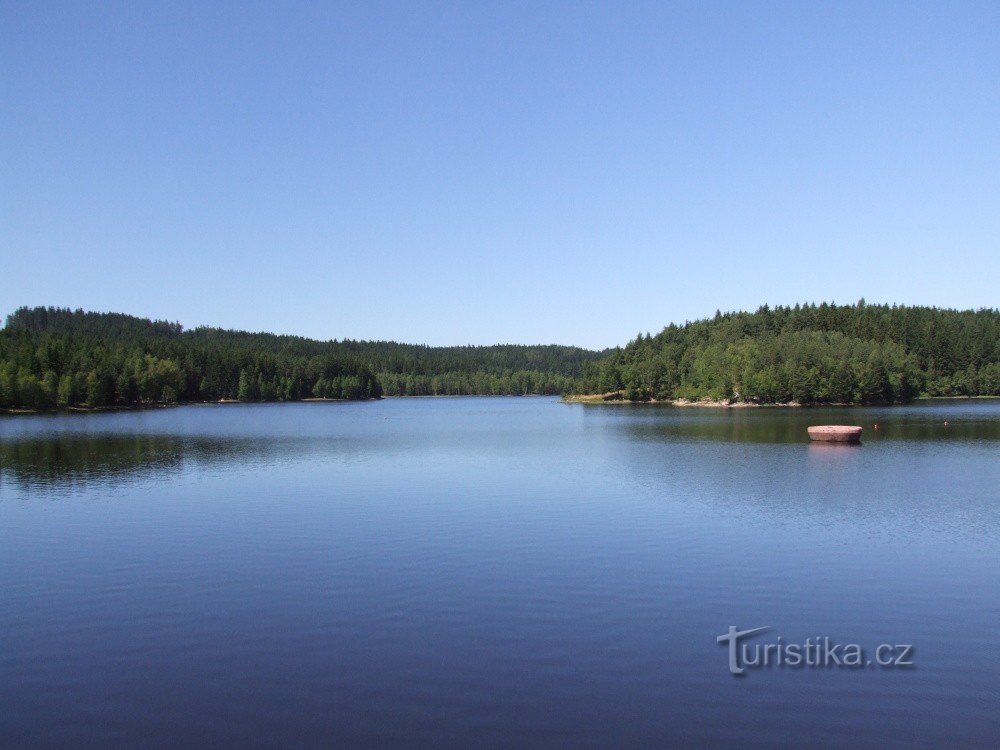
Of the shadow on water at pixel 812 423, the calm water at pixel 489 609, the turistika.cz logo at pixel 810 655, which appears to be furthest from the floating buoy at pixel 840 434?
the turistika.cz logo at pixel 810 655

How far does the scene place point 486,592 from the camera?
17.8 metres

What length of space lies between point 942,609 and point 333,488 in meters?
26.3

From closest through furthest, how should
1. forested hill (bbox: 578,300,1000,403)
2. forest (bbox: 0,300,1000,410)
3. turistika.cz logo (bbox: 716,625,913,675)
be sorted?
turistika.cz logo (bbox: 716,625,913,675)
forest (bbox: 0,300,1000,410)
forested hill (bbox: 578,300,1000,403)

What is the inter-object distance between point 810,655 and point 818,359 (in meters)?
140

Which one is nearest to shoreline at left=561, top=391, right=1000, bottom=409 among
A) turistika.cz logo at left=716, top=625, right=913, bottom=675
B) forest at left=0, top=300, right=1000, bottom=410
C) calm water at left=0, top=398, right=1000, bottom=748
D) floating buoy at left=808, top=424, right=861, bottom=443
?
forest at left=0, top=300, right=1000, bottom=410

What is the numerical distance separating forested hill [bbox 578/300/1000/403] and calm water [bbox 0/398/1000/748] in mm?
110420

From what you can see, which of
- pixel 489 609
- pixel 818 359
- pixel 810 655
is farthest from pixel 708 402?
pixel 810 655

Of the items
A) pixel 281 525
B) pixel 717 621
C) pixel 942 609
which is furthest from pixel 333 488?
pixel 942 609

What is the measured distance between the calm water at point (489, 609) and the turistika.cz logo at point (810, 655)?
27 centimetres

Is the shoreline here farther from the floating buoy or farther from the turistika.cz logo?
the turistika.cz logo

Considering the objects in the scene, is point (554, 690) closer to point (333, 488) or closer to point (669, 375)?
point (333, 488)

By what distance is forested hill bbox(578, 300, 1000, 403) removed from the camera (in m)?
143

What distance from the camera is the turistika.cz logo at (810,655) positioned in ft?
44.0

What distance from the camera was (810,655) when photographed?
1391 centimetres
